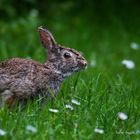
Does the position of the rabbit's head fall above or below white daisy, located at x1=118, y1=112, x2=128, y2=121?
above

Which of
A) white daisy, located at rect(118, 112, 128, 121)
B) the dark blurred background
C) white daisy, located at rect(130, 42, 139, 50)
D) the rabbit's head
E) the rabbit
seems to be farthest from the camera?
white daisy, located at rect(130, 42, 139, 50)

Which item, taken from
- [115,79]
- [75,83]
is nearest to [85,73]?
[115,79]

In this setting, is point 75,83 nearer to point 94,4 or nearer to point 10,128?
point 10,128

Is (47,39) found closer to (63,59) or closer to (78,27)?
(63,59)

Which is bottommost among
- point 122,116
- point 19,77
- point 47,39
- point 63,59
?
point 122,116

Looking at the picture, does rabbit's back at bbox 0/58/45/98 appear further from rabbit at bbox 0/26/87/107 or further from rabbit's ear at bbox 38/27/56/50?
rabbit's ear at bbox 38/27/56/50

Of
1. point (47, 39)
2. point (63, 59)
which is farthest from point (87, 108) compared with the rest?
point (47, 39)

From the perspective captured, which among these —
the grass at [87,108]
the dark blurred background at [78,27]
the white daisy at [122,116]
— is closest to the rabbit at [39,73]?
the grass at [87,108]

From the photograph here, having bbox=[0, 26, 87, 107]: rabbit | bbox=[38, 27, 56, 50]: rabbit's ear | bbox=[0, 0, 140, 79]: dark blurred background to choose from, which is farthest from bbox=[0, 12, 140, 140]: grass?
bbox=[38, 27, 56, 50]: rabbit's ear
